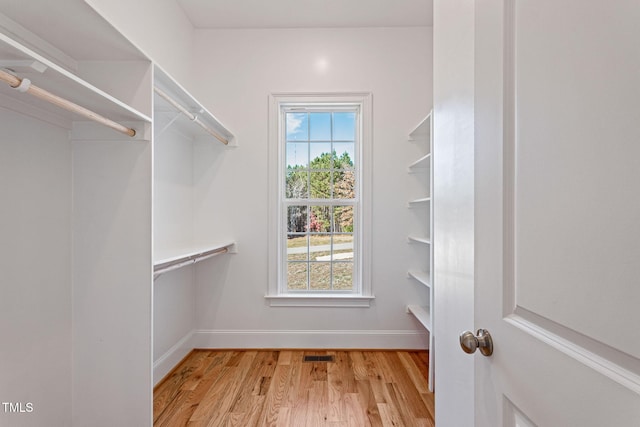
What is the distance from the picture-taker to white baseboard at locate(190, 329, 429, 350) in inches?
110

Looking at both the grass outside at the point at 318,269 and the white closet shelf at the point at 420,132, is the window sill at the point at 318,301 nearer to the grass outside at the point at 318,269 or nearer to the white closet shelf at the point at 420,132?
the grass outside at the point at 318,269

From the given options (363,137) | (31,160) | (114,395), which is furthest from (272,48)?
(114,395)

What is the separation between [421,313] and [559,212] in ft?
7.55

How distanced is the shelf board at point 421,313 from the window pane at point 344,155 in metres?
1.36

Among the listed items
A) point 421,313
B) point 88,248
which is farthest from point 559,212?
point 421,313

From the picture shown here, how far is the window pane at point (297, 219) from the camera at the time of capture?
118 inches

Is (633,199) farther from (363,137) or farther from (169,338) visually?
(169,338)

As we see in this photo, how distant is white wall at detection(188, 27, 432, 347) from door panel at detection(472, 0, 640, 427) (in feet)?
6.80

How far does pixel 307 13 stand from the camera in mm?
2648

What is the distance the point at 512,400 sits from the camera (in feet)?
2.13

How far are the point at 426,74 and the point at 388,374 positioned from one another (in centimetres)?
249

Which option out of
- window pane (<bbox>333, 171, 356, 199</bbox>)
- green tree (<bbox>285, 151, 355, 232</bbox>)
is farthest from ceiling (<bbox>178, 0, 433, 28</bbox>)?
window pane (<bbox>333, 171, 356, 199</bbox>)

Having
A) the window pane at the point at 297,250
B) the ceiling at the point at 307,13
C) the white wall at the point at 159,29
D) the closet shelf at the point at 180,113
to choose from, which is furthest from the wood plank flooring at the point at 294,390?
the ceiling at the point at 307,13

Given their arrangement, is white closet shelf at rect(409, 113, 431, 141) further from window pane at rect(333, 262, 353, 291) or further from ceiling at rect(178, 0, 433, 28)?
window pane at rect(333, 262, 353, 291)
